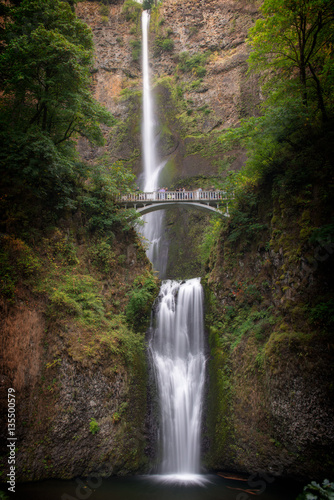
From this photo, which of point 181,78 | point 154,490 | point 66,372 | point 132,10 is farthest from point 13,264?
point 132,10

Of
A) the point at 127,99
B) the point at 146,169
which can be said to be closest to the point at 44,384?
the point at 146,169

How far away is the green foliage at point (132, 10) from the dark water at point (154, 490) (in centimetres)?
4683

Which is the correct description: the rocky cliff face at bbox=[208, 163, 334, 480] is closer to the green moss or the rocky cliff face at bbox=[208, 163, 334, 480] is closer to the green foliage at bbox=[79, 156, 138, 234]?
the green moss

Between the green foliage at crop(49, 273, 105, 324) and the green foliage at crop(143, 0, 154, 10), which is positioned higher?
the green foliage at crop(143, 0, 154, 10)

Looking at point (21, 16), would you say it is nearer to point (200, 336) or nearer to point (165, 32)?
point (200, 336)

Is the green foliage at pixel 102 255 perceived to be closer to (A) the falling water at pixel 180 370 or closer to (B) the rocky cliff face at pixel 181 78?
(A) the falling water at pixel 180 370

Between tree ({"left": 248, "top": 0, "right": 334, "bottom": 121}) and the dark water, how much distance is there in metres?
11.2

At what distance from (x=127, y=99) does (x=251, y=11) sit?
50.9ft

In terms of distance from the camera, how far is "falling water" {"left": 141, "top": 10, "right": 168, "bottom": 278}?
24.8 m

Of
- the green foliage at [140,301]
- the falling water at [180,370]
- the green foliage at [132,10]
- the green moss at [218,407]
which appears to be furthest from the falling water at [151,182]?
the green moss at [218,407]

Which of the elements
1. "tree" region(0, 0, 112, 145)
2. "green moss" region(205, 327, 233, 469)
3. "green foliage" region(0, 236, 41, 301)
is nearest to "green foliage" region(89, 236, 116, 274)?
"green foliage" region(0, 236, 41, 301)

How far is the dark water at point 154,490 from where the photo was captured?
686 cm

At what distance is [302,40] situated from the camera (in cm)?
1042

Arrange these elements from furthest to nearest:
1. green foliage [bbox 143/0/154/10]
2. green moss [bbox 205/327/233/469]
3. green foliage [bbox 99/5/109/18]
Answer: green foliage [bbox 99/5/109/18], green foliage [bbox 143/0/154/10], green moss [bbox 205/327/233/469]
